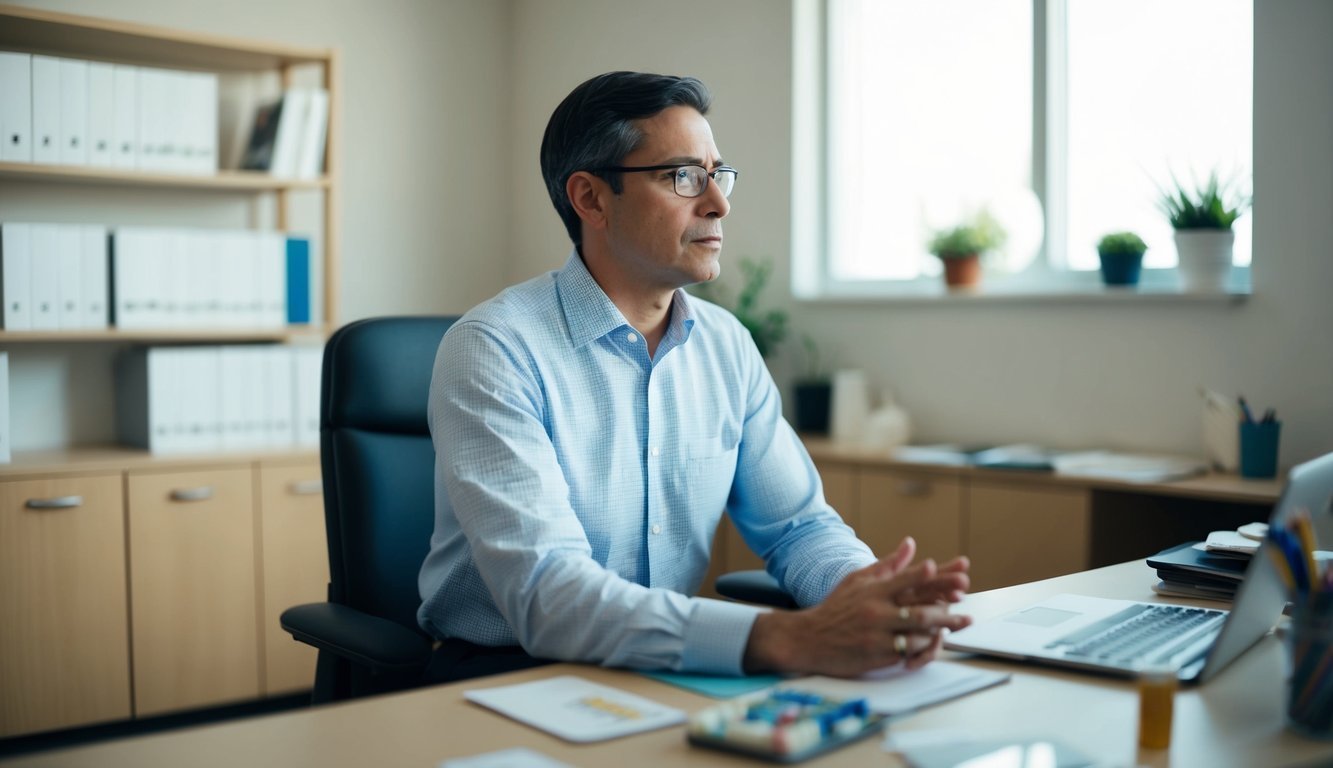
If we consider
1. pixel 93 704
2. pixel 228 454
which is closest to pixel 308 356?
pixel 228 454

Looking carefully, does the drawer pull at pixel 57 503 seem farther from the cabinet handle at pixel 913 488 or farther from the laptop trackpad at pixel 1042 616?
the laptop trackpad at pixel 1042 616

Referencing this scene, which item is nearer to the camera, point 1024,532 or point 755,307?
point 1024,532

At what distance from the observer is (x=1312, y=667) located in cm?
107

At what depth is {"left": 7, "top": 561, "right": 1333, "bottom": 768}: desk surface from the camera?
1011 millimetres

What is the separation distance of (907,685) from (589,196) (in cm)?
96

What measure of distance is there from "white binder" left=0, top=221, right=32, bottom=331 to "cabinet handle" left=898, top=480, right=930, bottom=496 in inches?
89.2

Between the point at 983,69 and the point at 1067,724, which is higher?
the point at 983,69

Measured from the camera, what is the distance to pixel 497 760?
1.00 metres

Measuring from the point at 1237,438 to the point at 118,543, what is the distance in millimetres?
2709

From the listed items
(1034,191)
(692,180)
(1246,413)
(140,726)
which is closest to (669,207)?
(692,180)

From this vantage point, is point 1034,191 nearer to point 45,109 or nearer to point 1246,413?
point 1246,413

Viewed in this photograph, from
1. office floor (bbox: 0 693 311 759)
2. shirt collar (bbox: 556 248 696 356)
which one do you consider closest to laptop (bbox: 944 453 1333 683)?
shirt collar (bbox: 556 248 696 356)

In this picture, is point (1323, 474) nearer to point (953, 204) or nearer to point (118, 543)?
point (953, 204)

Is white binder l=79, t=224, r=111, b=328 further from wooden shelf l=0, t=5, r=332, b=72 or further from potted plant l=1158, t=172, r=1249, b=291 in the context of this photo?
potted plant l=1158, t=172, r=1249, b=291
